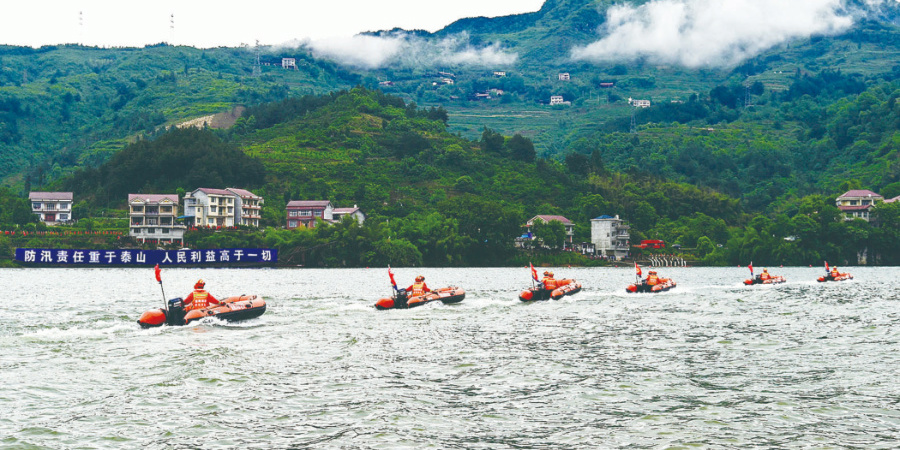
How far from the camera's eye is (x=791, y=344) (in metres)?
38.3

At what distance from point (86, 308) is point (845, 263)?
127382 millimetres

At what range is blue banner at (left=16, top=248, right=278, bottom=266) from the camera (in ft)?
424

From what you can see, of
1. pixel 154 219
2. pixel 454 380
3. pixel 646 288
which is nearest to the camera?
pixel 454 380

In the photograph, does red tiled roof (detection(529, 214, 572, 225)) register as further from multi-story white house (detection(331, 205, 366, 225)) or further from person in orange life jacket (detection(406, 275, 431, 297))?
person in orange life jacket (detection(406, 275, 431, 297))

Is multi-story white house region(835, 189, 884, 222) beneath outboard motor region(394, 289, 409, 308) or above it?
above

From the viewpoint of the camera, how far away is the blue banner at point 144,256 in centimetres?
12938

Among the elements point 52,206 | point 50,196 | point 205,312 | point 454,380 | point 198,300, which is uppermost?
point 50,196

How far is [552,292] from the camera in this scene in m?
63.0

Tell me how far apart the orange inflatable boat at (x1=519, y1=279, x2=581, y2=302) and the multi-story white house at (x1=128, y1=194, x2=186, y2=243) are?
97181 mm

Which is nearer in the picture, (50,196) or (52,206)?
(52,206)

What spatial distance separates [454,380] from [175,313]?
19.8 metres

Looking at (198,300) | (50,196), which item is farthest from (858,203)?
(50,196)

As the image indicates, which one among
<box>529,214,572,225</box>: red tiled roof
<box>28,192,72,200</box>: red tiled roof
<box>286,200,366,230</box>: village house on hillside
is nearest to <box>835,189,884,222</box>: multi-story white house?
<box>529,214,572,225</box>: red tiled roof

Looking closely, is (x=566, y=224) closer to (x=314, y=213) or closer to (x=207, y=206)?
(x=314, y=213)
